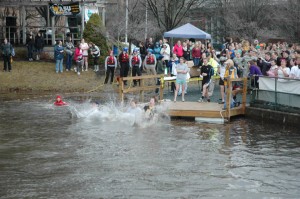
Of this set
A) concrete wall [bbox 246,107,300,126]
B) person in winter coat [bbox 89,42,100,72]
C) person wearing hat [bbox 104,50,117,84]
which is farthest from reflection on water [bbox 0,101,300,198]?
person in winter coat [bbox 89,42,100,72]

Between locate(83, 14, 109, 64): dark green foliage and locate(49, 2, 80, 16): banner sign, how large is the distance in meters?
1.25

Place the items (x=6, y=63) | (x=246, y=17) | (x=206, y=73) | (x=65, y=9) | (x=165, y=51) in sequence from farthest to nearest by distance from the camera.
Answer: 1. (x=246, y=17)
2. (x=65, y=9)
3. (x=6, y=63)
4. (x=165, y=51)
5. (x=206, y=73)

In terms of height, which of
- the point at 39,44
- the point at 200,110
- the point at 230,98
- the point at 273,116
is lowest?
the point at 273,116

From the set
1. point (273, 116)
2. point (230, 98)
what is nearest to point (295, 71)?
point (273, 116)

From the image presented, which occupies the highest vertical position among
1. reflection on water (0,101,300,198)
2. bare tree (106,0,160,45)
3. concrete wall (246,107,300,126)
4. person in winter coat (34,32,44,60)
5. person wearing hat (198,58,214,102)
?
bare tree (106,0,160,45)

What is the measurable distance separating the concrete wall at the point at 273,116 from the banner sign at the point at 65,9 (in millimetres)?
17465

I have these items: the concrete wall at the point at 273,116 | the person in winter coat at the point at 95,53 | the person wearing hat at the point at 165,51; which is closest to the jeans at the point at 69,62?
the person in winter coat at the point at 95,53

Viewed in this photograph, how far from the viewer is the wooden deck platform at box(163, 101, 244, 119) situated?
73.4 ft

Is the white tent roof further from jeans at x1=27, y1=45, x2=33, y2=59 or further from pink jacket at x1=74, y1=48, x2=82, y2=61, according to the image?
jeans at x1=27, y1=45, x2=33, y2=59

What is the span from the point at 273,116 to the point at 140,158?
7612mm

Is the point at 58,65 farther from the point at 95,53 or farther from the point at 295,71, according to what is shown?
the point at 295,71

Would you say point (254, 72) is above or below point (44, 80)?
above

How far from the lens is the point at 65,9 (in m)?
37.8

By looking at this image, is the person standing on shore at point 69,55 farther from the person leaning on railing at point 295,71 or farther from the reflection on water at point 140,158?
the person leaning on railing at point 295,71
